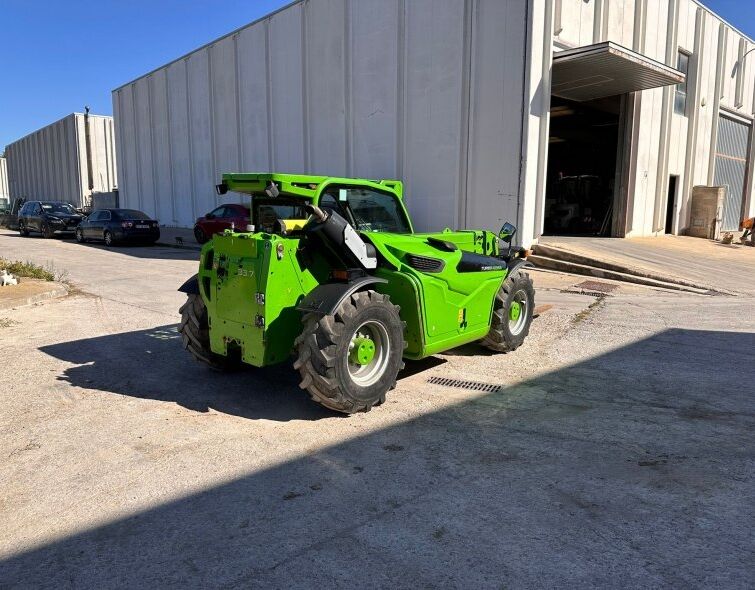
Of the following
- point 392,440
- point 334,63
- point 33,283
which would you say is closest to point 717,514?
point 392,440

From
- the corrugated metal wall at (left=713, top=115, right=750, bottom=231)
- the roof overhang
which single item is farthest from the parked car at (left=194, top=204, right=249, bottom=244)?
the corrugated metal wall at (left=713, top=115, right=750, bottom=231)

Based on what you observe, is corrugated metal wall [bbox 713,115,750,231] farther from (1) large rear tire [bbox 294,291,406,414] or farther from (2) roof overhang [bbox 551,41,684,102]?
(1) large rear tire [bbox 294,291,406,414]

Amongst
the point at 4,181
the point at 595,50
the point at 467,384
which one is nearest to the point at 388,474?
the point at 467,384

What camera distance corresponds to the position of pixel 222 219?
1925 cm

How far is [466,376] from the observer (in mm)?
5797

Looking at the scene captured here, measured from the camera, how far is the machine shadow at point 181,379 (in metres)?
4.92

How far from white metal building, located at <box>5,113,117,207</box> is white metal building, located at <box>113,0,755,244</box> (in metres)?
11.9

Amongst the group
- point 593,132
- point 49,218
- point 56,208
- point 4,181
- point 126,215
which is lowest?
point 49,218

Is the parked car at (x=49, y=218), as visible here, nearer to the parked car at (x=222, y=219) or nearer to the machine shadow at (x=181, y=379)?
the parked car at (x=222, y=219)

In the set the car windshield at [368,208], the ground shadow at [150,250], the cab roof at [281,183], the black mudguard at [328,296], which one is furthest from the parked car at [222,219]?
the black mudguard at [328,296]

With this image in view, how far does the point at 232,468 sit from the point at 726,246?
793 inches

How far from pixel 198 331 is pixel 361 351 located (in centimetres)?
181

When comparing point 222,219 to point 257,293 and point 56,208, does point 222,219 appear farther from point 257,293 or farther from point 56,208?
point 257,293

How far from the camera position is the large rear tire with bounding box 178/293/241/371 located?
550 centimetres
